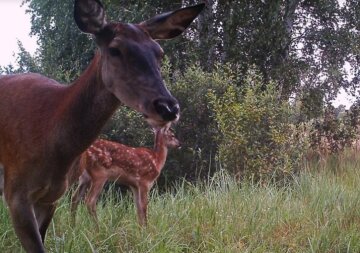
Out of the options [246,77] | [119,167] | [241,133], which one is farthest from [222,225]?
[246,77]

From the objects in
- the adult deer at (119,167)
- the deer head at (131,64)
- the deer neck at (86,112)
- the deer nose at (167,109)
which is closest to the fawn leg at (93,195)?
the adult deer at (119,167)

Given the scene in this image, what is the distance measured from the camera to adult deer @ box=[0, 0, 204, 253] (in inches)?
140

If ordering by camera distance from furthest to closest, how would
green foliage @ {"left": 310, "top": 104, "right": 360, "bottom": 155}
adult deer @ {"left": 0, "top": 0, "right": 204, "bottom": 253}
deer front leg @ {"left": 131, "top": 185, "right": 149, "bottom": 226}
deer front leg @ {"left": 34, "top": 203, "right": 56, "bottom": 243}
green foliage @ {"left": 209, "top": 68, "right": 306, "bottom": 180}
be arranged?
green foliage @ {"left": 310, "top": 104, "right": 360, "bottom": 155}, green foliage @ {"left": 209, "top": 68, "right": 306, "bottom": 180}, deer front leg @ {"left": 131, "top": 185, "right": 149, "bottom": 226}, deer front leg @ {"left": 34, "top": 203, "right": 56, "bottom": 243}, adult deer @ {"left": 0, "top": 0, "right": 204, "bottom": 253}

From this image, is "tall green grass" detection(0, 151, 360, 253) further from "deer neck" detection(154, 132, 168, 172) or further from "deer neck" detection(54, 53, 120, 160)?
"deer neck" detection(154, 132, 168, 172)

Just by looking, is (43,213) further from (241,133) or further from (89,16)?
(241,133)

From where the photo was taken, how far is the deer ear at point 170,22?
13.5 ft

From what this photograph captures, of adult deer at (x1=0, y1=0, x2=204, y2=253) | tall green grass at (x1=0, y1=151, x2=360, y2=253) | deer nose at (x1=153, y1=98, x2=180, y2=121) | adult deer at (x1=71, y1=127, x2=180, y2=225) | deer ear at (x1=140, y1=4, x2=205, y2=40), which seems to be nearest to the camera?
deer nose at (x1=153, y1=98, x2=180, y2=121)

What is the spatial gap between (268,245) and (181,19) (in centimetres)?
221

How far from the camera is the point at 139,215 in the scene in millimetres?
6086

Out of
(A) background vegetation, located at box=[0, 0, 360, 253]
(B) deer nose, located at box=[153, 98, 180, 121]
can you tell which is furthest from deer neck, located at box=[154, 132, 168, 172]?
(B) deer nose, located at box=[153, 98, 180, 121]

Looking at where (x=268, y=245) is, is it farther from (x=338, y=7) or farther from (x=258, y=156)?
(x=338, y=7)

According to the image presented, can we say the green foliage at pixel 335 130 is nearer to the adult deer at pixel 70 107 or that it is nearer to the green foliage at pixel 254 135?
the green foliage at pixel 254 135

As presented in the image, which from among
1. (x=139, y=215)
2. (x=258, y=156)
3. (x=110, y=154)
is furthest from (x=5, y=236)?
(x=258, y=156)

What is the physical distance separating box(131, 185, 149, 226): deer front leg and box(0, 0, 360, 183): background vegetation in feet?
4.66
